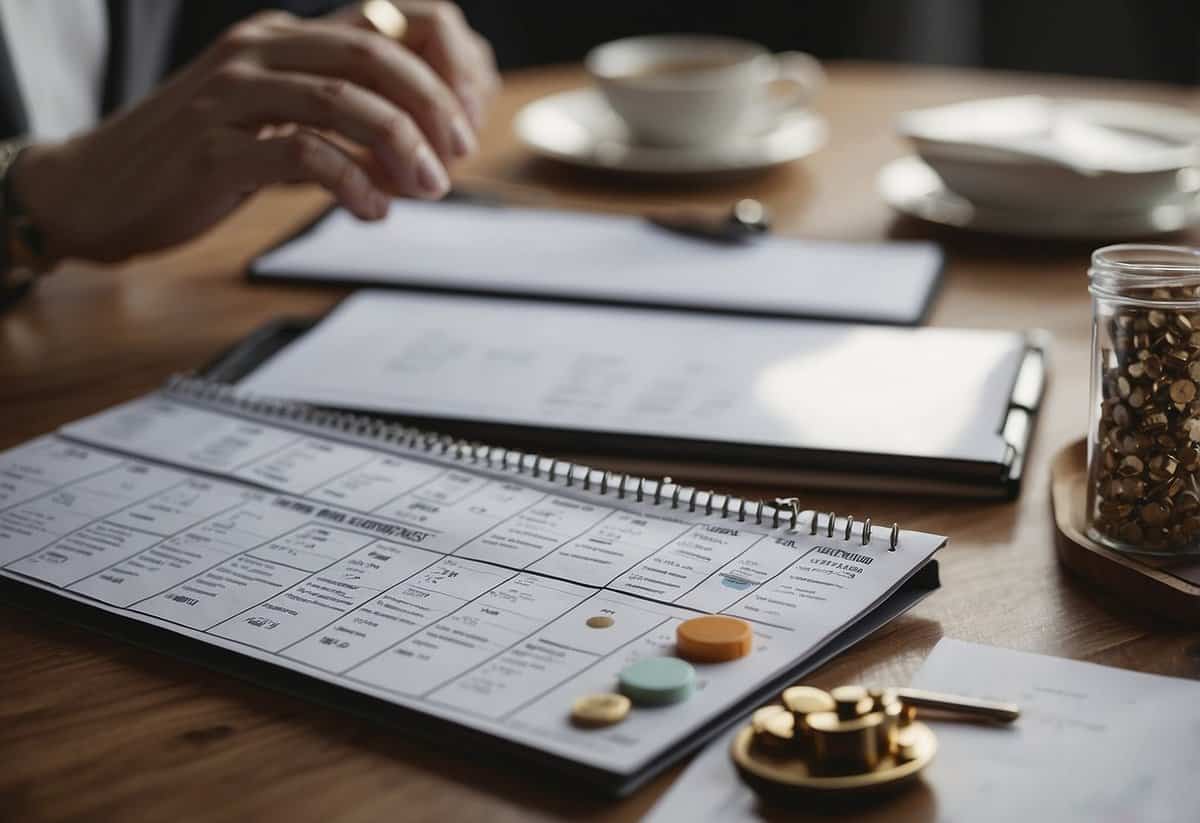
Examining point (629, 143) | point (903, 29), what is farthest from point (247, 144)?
point (903, 29)

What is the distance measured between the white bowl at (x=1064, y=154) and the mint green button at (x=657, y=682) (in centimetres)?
72

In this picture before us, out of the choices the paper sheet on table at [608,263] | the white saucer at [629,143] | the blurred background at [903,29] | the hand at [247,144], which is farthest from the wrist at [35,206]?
the blurred background at [903,29]

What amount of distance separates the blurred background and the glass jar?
2.22 m

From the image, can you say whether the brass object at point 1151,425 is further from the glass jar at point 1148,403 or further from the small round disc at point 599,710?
the small round disc at point 599,710

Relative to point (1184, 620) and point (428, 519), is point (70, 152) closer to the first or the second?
point (428, 519)

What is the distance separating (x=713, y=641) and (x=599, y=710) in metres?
0.06

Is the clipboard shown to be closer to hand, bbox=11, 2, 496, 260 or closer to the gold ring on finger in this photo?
hand, bbox=11, 2, 496, 260

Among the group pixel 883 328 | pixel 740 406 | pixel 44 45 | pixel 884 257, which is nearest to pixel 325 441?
pixel 740 406

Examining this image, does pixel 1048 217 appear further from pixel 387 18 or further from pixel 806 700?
pixel 806 700

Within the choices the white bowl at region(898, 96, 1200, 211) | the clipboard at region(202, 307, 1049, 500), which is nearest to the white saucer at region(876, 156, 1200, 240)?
the white bowl at region(898, 96, 1200, 211)

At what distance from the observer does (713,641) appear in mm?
483

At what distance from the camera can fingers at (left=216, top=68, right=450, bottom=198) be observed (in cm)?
90

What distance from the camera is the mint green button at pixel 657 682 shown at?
0.46 metres

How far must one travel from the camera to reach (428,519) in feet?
2.00
